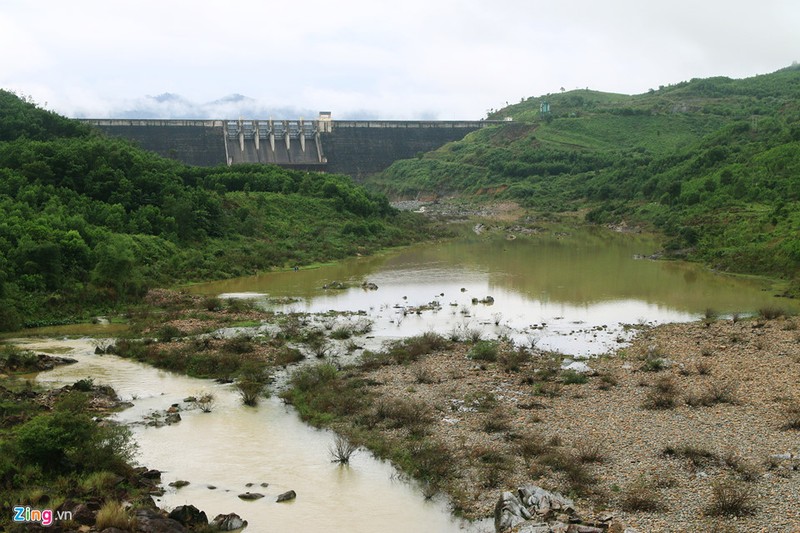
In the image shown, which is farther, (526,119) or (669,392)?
(526,119)

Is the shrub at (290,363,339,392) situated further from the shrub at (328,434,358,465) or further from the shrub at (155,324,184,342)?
the shrub at (155,324,184,342)

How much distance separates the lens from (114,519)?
473 inches

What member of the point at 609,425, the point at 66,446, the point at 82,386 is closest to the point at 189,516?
the point at 66,446

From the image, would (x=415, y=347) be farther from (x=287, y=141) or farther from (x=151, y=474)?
(x=287, y=141)

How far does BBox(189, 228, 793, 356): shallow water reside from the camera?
94.4 feet

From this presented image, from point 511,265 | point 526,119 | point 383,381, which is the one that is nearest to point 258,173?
point 511,265

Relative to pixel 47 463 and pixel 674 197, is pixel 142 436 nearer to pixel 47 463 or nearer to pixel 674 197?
pixel 47 463

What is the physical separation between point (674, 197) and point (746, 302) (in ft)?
105

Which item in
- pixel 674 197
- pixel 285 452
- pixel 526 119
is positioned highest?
pixel 526 119

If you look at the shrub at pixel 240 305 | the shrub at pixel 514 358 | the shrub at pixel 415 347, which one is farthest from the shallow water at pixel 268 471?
the shrub at pixel 240 305

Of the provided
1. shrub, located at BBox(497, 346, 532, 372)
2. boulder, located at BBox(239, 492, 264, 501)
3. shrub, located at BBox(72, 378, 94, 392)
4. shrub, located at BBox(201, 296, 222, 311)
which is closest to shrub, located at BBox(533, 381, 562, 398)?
shrub, located at BBox(497, 346, 532, 372)

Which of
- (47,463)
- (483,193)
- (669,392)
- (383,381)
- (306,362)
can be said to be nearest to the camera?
(47,463)

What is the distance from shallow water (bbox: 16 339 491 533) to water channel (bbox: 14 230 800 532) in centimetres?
4

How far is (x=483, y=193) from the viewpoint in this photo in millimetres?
93875
